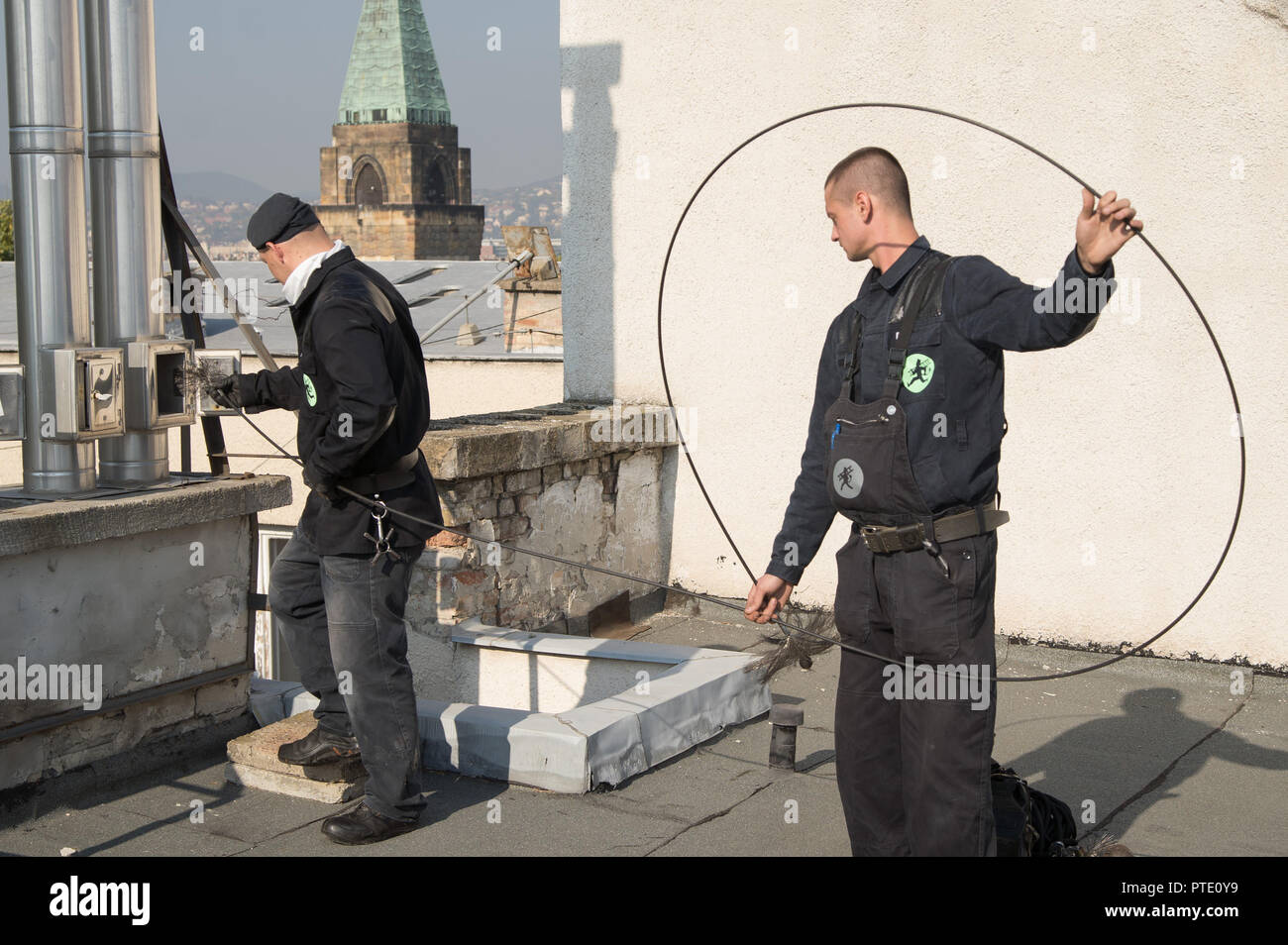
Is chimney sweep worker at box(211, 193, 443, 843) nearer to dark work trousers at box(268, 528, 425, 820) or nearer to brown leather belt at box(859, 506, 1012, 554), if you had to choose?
dark work trousers at box(268, 528, 425, 820)

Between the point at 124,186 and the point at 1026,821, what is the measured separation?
3.56m

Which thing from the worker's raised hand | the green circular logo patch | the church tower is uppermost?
the church tower

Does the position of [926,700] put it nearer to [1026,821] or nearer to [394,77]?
[1026,821]

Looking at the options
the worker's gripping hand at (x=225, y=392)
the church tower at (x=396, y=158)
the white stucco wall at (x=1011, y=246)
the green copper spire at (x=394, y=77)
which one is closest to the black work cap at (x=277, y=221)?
the worker's gripping hand at (x=225, y=392)

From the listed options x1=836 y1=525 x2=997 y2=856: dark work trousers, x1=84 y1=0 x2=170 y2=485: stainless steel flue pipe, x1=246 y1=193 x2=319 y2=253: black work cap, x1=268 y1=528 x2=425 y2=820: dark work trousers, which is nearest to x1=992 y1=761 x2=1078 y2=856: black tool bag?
x1=836 y1=525 x2=997 y2=856: dark work trousers

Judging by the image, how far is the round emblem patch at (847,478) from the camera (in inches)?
132

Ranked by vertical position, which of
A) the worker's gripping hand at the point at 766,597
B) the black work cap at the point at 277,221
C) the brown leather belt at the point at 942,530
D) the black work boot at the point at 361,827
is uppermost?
the black work cap at the point at 277,221

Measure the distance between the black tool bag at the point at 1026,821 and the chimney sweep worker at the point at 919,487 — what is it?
0.78ft

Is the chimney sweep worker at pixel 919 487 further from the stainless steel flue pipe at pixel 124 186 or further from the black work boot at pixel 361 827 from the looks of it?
the stainless steel flue pipe at pixel 124 186

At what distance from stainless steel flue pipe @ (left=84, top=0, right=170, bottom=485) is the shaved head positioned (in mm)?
2554

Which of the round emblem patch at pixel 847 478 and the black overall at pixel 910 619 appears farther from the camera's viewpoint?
the round emblem patch at pixel 847 478

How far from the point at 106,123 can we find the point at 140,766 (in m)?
2.21

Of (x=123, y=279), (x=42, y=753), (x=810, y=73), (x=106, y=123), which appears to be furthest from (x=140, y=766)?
(x=810, y=73)

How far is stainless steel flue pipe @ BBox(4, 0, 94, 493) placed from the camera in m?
4.30
